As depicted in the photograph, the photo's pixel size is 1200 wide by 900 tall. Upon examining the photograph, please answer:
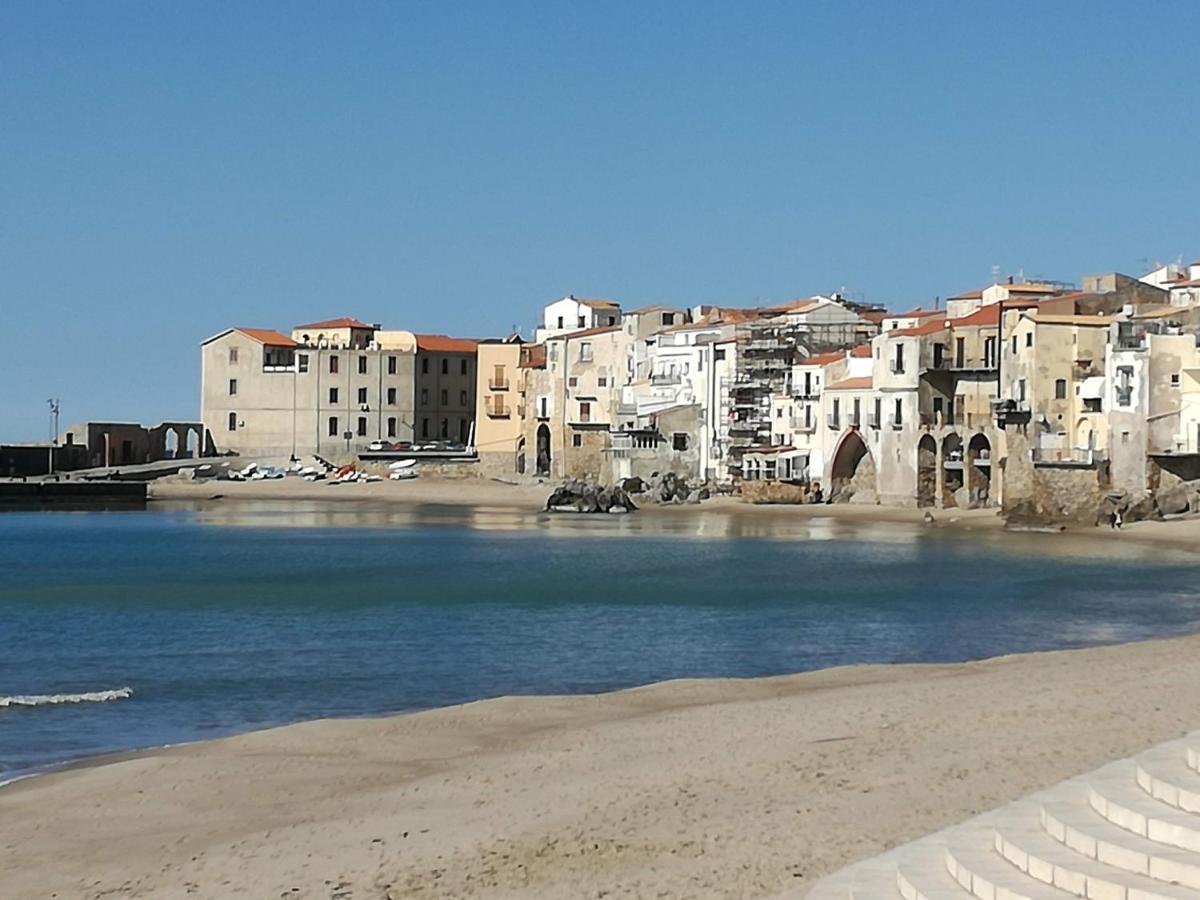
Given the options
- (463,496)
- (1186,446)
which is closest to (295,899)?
(1186,446)

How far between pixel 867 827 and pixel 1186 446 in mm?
55952

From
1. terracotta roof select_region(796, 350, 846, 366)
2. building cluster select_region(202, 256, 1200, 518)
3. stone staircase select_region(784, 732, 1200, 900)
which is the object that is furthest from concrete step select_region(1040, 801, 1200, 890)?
terracotta roof select_region(796, 350, 846, 366)

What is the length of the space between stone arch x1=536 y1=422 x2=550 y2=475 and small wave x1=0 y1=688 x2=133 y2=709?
82.6 m

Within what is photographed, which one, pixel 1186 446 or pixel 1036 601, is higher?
pixel 1186 446

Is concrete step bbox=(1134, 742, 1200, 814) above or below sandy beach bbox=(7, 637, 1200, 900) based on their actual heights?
above

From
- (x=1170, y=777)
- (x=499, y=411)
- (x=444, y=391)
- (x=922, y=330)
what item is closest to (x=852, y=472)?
(x=922, y=330)

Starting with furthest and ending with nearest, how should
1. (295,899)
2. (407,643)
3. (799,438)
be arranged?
1. (799,438)
2. (407,643)
3. (295,899)

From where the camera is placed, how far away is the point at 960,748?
661 inches

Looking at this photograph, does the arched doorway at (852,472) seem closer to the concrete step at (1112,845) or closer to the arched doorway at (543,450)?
the arched doorway at (543,450)

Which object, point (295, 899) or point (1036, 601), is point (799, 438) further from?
point (295, 899)

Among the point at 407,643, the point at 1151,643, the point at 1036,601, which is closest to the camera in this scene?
the point at 1151,643

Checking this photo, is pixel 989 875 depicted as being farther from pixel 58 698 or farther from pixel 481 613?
pixel 481 613

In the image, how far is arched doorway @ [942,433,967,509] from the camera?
78312 mm

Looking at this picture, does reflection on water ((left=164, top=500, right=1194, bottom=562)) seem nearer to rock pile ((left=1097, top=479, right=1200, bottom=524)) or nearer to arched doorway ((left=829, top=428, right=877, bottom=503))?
rock pile ((left=1097, top=479, right=1200, bottom=524))
